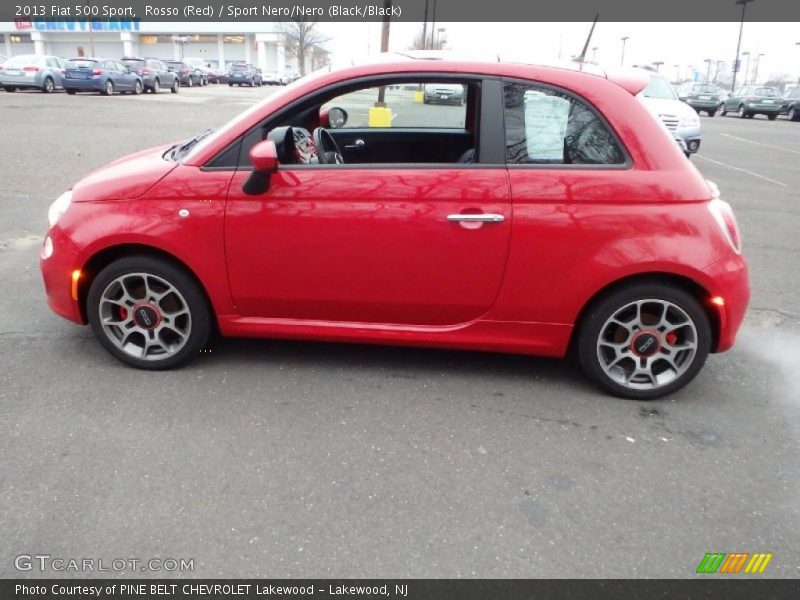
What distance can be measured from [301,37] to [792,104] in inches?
1676

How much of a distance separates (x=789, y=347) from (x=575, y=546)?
275 centimetres

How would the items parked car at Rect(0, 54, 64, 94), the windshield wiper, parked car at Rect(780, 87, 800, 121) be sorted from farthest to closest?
parked car at Rect(780, 87, 800, 121)
parked car at Rect(0, 54, 64, 94)
the windshield wiper

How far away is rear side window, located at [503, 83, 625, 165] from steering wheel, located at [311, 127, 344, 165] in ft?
3.44

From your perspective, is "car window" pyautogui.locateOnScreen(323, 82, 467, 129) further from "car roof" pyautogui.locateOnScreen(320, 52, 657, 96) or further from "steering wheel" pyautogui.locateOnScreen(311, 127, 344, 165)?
"steering wheel" pyautogui.locateOnScreen(311, 127, 344, 165)

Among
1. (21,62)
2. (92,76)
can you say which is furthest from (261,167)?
(21,62)

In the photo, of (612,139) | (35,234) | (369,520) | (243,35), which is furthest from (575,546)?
(243,35)

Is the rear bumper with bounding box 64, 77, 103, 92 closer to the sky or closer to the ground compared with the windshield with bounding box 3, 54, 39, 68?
closer to the ground

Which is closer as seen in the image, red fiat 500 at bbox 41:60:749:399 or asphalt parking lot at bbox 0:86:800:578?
asphalt parking lot at bbox 0:86:800:578

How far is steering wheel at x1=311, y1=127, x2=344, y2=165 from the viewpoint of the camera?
152 inches

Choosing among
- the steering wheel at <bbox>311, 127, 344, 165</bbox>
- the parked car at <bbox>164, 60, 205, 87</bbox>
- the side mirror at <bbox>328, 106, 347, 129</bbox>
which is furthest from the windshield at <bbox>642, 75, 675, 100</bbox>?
the parked car at <bbox>164, 60, 205, 87</bbox>

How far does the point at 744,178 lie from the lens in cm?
1178

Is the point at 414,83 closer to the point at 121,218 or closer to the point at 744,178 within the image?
the point at 121,218

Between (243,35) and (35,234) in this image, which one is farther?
(243,35)

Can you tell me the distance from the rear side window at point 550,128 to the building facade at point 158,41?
75.0m
